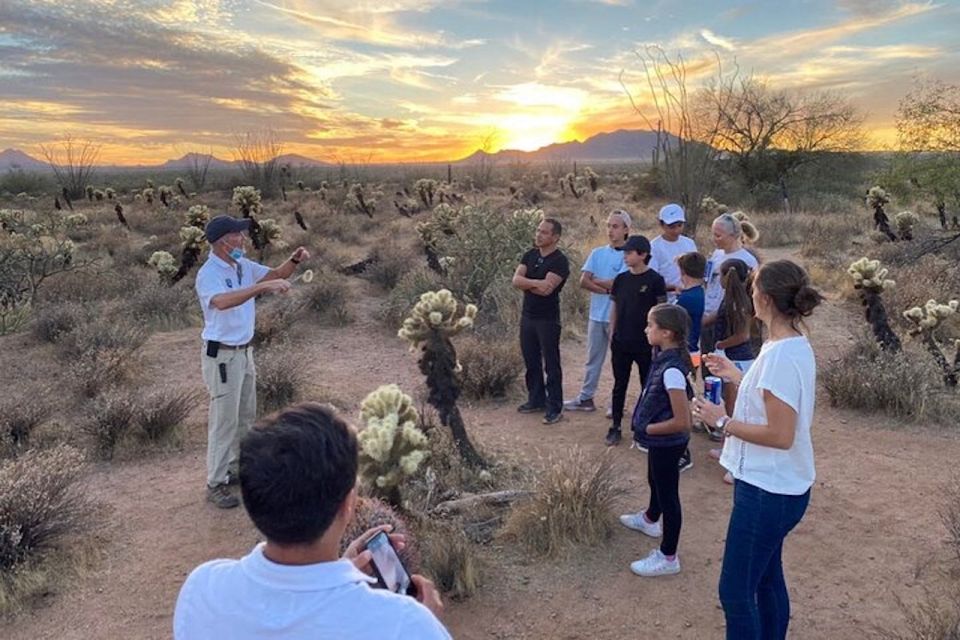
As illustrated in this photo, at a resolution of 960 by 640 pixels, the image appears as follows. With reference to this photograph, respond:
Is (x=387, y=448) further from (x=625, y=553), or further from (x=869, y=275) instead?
(x=869, y=275)

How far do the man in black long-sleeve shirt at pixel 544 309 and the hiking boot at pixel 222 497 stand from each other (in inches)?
121

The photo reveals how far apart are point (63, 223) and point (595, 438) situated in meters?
19.9

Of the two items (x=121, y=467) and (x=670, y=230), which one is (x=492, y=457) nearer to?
(x=670, y=230)

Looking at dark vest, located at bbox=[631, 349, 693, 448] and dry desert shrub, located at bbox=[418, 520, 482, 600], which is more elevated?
dark vest, located at bbox=[631, 349, 693, 448]

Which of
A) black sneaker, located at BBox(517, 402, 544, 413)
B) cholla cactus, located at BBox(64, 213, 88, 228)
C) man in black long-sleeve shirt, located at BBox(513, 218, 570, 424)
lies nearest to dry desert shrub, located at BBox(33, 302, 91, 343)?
black sneaker, located at BBox(517, 402, 544, 413)

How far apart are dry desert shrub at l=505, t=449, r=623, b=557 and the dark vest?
2.73ft

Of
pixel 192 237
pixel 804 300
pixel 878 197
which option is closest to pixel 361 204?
pixel 192 237

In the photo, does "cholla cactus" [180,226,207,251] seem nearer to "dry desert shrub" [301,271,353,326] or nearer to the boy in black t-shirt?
"dry desert shrub" [301,271,353,326]

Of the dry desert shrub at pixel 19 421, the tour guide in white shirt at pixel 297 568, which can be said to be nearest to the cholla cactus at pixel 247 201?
the dry desert shrub at pixel 19 421

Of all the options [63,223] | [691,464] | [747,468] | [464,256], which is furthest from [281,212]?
[747,468]

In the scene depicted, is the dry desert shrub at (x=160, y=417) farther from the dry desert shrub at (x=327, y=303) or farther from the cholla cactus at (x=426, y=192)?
the cholla cactus at (x=426, y=192)

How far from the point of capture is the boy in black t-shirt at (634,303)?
19.1 ft

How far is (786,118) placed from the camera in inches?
1267

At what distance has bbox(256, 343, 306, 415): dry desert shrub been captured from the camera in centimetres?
759
